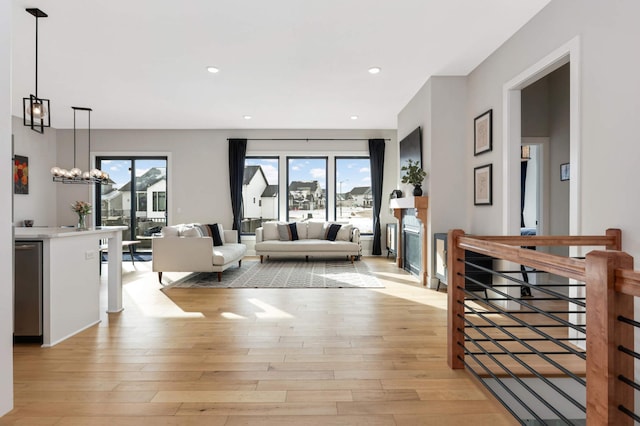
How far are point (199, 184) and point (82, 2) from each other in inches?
197

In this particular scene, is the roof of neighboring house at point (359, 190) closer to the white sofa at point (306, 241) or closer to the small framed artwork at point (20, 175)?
the white sofa at point (306, 241)

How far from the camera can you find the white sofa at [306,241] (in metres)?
6.89

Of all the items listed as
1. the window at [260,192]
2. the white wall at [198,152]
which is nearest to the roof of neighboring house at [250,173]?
the window at [260,192]

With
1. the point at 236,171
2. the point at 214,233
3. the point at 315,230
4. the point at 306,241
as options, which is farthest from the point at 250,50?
the point at 315,230

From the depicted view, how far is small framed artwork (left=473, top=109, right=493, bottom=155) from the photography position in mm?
4168

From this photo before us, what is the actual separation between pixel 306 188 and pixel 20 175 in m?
5.52

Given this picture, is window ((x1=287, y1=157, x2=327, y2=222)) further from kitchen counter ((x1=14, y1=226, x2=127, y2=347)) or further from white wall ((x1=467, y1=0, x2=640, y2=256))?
white wall ((x1=467, y1=0, x2=640, y2=256))

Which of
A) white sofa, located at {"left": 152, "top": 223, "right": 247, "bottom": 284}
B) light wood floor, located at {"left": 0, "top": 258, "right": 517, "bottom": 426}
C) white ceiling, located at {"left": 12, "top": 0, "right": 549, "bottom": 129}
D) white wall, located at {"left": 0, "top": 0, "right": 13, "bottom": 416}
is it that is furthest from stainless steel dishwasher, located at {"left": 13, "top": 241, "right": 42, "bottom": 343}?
white sofa, located at {"left": 152, "top": 223, "right": 247, "bottom": 284}

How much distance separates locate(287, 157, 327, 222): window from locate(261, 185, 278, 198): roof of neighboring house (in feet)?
0.95

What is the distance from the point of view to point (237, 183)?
780 cm

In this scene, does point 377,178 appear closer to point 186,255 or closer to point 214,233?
point 214,233

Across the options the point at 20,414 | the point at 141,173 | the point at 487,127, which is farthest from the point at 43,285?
the point at 141,173

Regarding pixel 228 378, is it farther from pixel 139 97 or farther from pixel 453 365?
pixel 139 97

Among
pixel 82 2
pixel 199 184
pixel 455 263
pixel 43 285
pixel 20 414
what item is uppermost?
pixel 82 2
